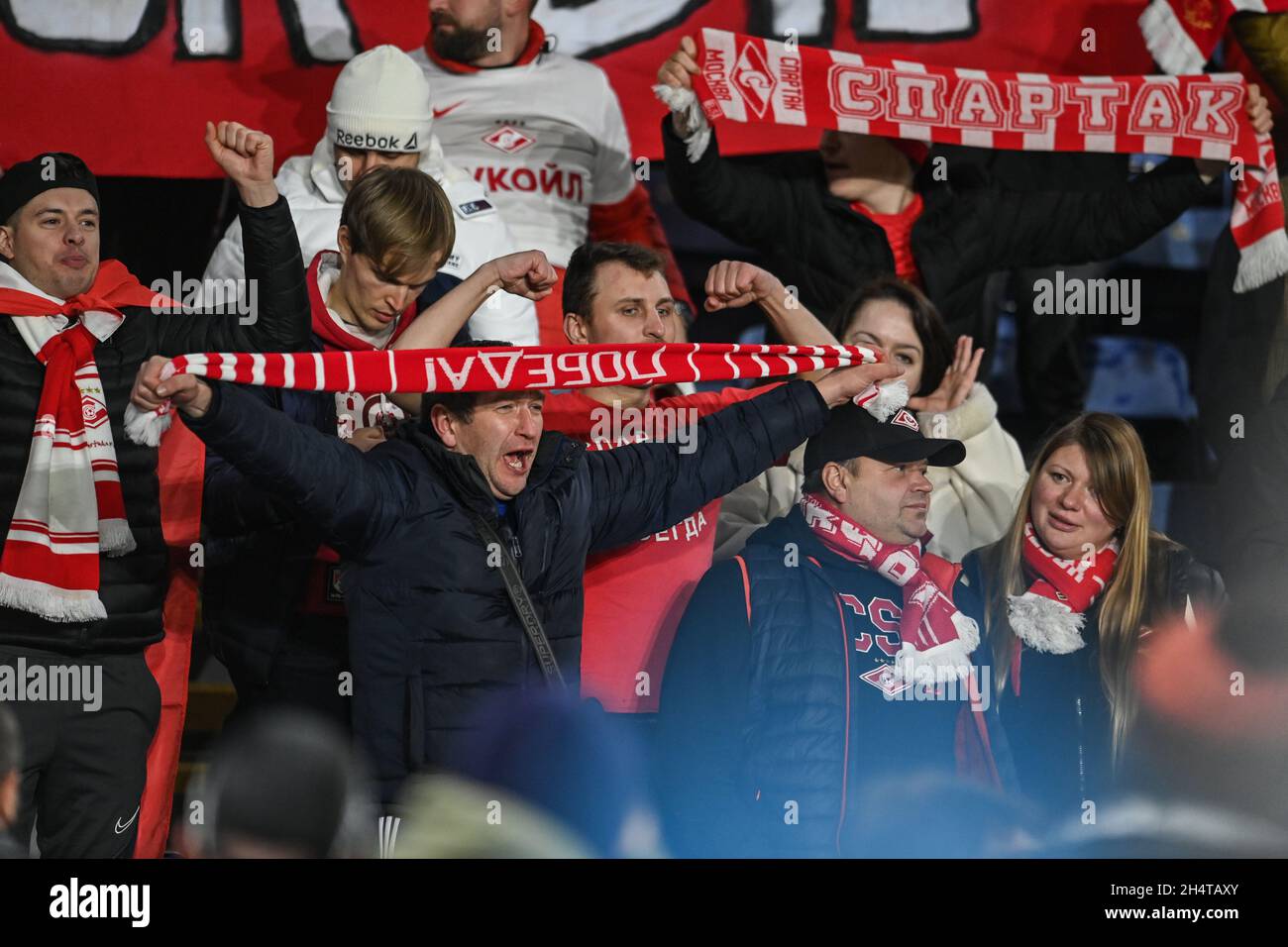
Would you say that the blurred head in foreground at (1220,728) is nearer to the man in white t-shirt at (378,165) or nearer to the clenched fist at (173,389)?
the man in white t-shirt at (378,165)

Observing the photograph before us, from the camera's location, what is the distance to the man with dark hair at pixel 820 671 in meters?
4.04

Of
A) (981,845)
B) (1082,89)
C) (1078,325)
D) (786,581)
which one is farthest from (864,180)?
(981,845)

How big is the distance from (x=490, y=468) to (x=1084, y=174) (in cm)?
270

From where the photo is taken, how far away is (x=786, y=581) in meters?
4.12

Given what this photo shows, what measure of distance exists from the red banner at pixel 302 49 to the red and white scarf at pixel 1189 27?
145 mm

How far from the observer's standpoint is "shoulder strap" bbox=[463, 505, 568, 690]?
3.95m

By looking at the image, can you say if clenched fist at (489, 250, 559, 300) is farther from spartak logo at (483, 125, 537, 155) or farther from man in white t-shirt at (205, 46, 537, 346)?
spartak logo at (483, 125, 537, 155)

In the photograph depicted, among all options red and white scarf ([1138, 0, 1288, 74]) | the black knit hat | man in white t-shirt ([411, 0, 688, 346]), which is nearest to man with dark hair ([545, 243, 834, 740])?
man in white t-shirt ([411, 0, 688, 346])

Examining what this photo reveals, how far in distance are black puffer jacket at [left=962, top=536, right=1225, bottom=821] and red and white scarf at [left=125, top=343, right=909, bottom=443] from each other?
702 millimetres

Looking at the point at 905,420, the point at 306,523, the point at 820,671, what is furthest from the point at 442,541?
the point at 905,420

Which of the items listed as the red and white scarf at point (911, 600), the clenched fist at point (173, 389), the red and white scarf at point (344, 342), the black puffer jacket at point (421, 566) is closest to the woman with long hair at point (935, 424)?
the red and white scarf at point (911, 600)

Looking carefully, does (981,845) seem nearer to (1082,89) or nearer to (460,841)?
(460,841)

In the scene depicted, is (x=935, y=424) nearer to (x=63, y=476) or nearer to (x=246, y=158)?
(x=246, y=158)

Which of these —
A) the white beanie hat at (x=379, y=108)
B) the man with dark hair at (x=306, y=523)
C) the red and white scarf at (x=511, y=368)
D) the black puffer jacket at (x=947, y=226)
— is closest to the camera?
the red and white scarf at (x=511, y=368)
